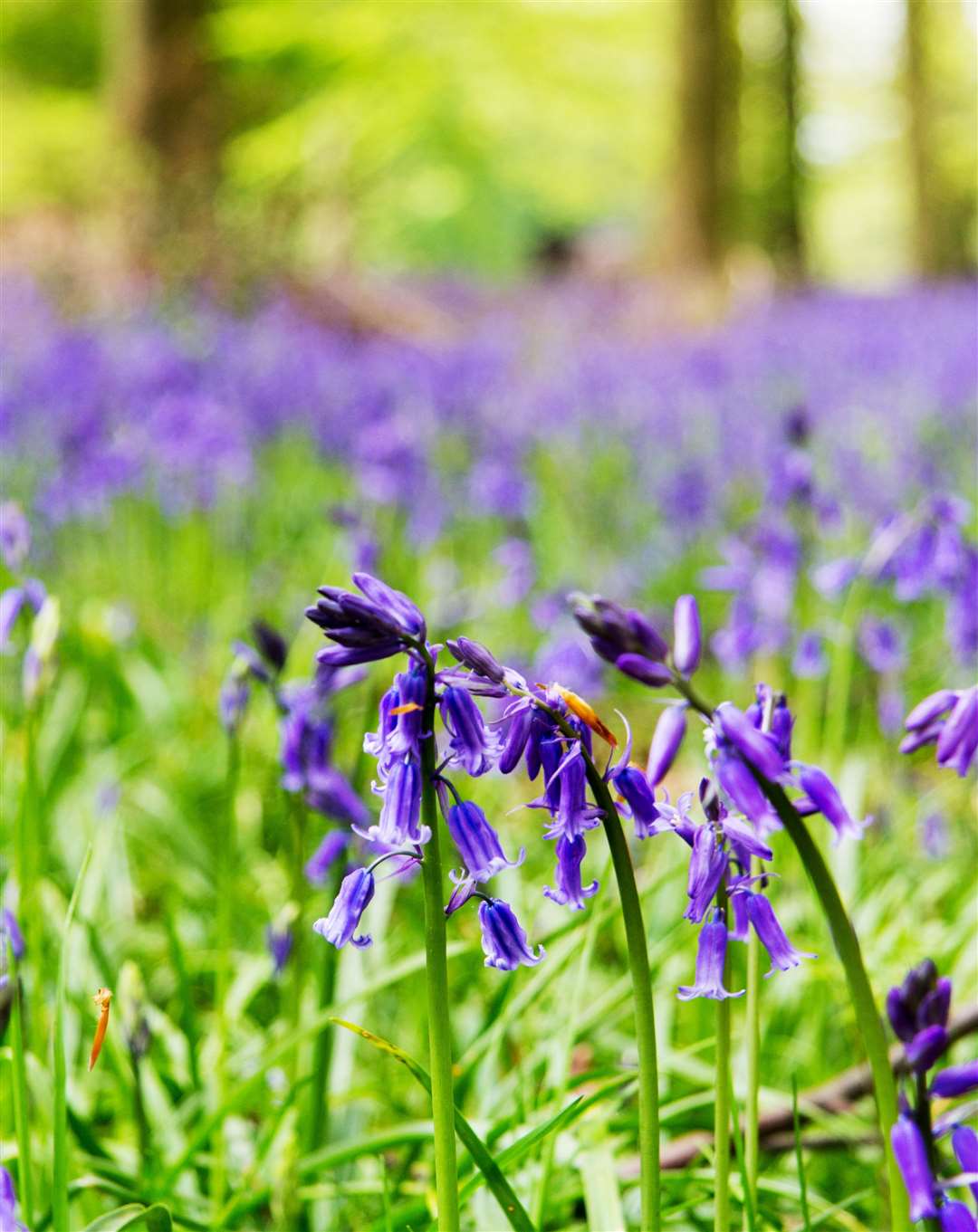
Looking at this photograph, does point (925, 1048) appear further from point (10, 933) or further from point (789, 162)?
point (789, 162)

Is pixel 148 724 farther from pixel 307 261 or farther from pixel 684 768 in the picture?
pixel 307 261

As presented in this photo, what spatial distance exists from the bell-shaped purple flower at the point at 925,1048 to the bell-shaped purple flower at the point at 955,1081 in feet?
0.05

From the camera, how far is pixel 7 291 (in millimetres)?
9664

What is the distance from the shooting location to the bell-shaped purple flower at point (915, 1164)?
937 mm

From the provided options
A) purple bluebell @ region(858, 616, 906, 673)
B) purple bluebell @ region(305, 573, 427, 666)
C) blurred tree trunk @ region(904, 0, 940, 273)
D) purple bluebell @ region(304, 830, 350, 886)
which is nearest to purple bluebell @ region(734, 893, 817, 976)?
purple bluebell @ region(305, 573, 427, 666)

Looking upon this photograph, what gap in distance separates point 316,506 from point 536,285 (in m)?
16.3

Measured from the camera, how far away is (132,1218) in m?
1.24

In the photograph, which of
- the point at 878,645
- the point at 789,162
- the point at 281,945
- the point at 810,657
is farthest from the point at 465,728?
the point at 789,162

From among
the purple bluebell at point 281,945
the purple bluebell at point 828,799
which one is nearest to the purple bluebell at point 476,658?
the purple bluebell at point 828,799

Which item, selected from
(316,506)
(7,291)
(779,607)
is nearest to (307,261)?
(7,291)

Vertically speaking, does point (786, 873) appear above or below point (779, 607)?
below

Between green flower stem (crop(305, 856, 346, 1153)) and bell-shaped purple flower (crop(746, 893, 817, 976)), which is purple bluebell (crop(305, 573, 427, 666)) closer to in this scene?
bell-shaped purple flower (crop(746, 893, 817, 976))

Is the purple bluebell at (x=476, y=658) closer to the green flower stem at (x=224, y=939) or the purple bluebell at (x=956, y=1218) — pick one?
the purple bluebell at (x=956, y=1218)

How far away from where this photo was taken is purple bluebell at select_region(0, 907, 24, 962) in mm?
1298
